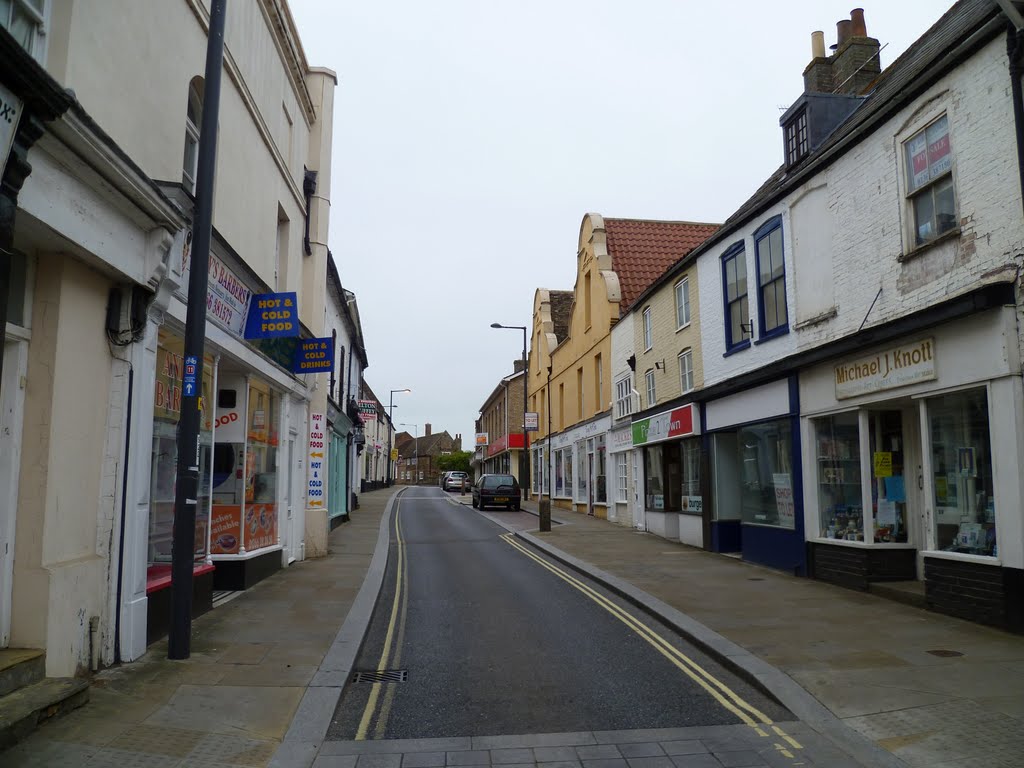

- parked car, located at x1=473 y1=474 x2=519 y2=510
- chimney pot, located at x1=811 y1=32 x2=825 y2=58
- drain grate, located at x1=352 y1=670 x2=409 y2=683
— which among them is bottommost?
drain grate, located at x1=352 y1=670 x2=409 y2=683

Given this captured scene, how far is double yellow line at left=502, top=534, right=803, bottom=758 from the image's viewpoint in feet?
18.3

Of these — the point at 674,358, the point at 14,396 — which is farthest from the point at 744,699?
the point at 674,358

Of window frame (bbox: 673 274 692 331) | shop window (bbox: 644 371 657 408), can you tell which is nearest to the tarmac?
window frame (bbox: 673 274 692 331)

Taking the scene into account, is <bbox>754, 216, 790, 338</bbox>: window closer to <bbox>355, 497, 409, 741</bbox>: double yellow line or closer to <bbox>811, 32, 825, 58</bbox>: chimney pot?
<bbox>811, 32, 825, 58</bbox>: chimney pot

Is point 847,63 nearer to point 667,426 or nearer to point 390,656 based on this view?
point 667,426

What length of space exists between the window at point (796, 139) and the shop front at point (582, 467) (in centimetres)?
1293

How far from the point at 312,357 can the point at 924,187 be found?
10.1 m

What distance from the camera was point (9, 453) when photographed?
19.0 feet

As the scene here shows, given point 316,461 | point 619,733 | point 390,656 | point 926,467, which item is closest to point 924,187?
point 926,467

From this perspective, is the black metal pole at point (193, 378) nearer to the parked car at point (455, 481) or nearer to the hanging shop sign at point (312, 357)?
the hanging shop sign at point (312, 357)

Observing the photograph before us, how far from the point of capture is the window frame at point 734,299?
15.4 meters

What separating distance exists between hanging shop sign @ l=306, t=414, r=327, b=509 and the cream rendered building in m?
4.70

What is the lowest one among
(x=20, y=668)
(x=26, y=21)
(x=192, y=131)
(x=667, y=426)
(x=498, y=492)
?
(x=20, y=668)

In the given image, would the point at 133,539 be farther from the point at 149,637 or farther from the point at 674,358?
the point at 674,358
